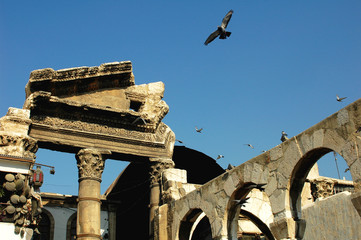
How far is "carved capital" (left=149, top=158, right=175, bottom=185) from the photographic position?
57.2 feet

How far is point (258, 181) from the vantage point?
34.6 feet

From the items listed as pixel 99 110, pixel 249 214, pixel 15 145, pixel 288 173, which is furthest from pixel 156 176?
pixel 288 173

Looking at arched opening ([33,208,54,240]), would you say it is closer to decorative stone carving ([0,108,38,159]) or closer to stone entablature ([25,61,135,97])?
decorative stone carving ([0,108,38,159])

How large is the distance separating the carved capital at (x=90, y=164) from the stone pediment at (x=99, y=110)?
1.10 ft

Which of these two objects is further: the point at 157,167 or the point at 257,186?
the point at 157,167

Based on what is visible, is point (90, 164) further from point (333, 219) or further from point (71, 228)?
point (333, 219)

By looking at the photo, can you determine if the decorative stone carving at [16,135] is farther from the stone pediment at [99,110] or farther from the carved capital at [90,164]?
the carved capital at [90,164]

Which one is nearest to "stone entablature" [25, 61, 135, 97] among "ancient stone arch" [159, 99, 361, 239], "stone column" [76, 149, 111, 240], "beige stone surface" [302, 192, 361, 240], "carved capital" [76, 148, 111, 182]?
"carved capital" [76, 148, 111, 182]

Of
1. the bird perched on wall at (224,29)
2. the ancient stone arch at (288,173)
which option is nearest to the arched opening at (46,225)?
the ancient stone arch at (288,173)

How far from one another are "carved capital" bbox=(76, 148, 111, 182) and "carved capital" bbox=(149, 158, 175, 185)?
1822mm

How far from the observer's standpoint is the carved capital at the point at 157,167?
17438 millimetres

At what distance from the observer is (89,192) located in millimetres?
16234

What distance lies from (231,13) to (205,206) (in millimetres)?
4791

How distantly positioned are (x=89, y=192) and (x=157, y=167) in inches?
104
